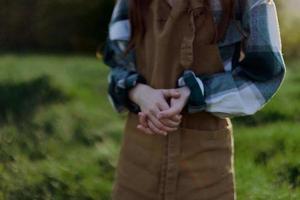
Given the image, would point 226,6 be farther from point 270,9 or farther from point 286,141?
point 286,141

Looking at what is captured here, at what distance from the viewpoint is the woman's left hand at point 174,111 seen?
92.1 inches

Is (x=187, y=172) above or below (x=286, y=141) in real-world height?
above

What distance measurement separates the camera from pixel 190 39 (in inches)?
94.4

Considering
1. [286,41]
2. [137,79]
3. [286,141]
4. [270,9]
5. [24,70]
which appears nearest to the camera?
[270,9]

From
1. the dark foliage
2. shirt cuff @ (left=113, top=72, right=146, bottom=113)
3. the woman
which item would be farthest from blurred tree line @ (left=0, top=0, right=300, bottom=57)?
the woman

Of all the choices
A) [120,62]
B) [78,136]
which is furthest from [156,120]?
[78,136]

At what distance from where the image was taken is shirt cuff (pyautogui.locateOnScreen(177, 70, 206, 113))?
2373 millimetres

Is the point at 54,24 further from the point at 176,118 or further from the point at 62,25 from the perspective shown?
the point at 176,118

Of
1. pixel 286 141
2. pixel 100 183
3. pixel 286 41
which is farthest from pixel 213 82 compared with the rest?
pixel 286 41

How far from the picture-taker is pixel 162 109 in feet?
7.82

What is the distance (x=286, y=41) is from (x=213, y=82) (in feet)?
31.5

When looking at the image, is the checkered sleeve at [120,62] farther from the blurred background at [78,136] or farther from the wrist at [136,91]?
the blurred background at [78,136]

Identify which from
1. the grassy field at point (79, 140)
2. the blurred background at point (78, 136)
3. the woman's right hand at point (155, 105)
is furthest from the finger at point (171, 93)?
the grassy field at point (79, 140)

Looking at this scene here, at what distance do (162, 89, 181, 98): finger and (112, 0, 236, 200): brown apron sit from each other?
0.05 meters
